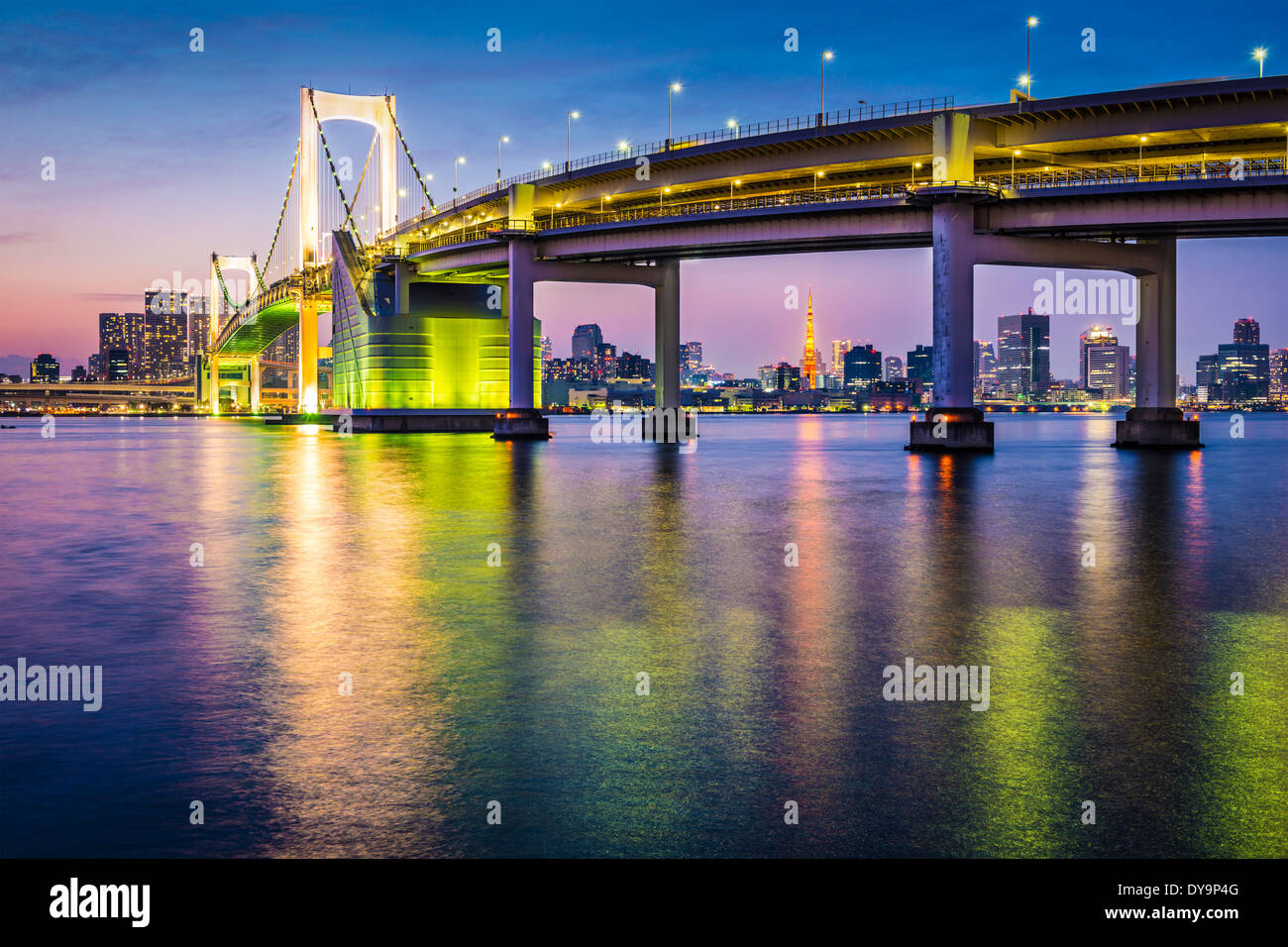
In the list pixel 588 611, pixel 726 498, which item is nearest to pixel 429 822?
pixel 588 611

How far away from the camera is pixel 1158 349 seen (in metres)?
64.2

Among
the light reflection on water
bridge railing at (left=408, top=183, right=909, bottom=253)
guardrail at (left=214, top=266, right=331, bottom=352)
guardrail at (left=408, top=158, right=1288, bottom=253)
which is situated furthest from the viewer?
guardrail at (left=214, top=266, right=331, bottom=352)

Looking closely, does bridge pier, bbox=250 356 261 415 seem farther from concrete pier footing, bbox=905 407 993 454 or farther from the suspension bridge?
concrete pier footing, bbox=905 407 993 454

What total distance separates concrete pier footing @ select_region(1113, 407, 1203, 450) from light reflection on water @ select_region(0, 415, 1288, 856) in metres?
48.7

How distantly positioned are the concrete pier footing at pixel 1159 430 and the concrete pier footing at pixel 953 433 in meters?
14.2

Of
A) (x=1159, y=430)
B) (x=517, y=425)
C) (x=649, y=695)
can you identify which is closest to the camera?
(x=649, y=695)

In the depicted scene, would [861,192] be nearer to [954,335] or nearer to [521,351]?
[954,335]

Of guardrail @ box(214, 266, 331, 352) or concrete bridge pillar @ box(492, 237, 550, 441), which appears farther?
guardrail @ box(214, 266, 331, 352)

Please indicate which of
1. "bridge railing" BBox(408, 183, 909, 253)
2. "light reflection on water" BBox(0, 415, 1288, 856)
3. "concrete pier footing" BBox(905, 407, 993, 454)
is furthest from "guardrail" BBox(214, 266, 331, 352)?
"light reflection on water" BBox(0, 415, 1288, 856)

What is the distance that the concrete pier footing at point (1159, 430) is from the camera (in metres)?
66.9

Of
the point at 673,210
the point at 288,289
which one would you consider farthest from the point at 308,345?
the point at 673,210

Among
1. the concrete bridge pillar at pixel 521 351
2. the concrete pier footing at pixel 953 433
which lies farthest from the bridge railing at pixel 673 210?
the concrete pier footing at pixel 953 433

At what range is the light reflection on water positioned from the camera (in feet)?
19.1

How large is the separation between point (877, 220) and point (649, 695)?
5351cm
